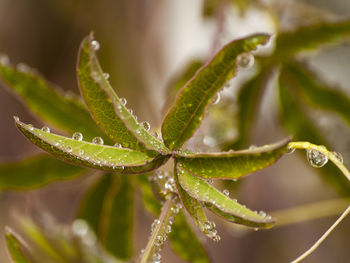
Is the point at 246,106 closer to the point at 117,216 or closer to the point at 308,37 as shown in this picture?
the point at 308,37

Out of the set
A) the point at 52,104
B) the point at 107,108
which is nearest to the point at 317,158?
the point at 107,108

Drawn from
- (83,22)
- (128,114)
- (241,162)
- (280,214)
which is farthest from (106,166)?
(83,22)

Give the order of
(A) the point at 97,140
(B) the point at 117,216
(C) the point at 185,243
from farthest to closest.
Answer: (B) the point at 117,216 < (C) the point at 185,243 < (A) the point at 97,140

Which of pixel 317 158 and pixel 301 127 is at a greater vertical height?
pixel 301 127

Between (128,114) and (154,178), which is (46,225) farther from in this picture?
(128,114)

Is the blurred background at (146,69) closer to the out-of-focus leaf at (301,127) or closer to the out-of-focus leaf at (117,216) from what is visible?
the out-of-focus leaf at (301,127)

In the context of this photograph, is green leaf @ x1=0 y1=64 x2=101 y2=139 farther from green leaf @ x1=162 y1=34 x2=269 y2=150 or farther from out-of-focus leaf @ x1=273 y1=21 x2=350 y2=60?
out-of-focus leaf @ x1=273 y1=21 x2=350 y2=60
